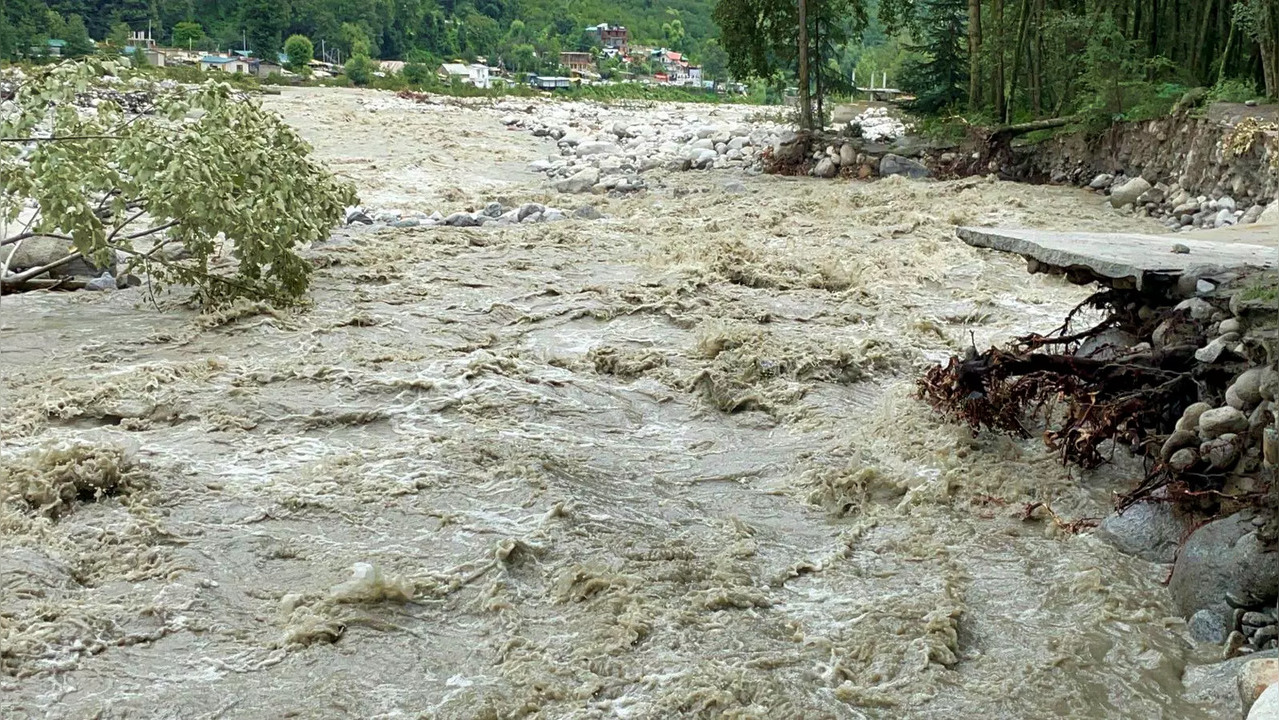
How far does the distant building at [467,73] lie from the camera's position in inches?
1005

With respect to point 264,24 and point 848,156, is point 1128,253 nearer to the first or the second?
point 264,24

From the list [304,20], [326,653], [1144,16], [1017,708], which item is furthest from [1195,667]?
[1144,16]

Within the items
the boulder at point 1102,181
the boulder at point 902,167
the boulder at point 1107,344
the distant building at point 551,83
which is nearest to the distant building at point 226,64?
the boulder at point 1107,344

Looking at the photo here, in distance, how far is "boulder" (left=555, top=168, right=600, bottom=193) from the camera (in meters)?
13.6

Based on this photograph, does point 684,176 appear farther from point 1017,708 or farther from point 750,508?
point 1017,708

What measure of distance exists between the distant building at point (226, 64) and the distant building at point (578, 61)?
3026cm

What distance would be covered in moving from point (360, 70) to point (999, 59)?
32.3 ft

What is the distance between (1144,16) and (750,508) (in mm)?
10881

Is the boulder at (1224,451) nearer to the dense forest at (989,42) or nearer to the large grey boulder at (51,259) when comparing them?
the dense forest at (989,42)

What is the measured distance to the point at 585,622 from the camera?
11.3 feet

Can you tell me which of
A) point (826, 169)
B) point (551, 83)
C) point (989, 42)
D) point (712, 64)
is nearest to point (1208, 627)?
point (826, 169)

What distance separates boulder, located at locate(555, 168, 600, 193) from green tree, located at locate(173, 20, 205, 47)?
8.96 m

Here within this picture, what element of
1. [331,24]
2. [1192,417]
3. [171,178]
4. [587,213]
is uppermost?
[331,24]

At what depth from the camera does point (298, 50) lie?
8.25 m
